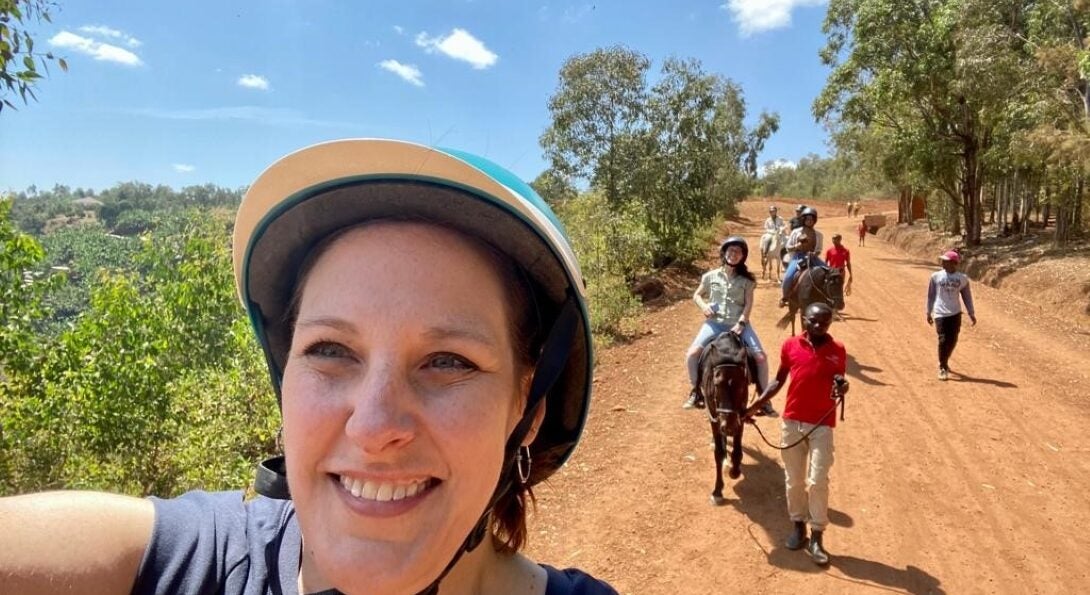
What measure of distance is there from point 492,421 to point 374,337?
25cm

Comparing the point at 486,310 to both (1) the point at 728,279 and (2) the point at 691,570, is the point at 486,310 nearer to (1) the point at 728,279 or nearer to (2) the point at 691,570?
(2) the point at 691,570

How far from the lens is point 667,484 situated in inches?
254

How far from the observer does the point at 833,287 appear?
9.12 m

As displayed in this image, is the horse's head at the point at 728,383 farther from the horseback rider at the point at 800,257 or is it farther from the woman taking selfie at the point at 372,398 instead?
the woman taking selfie at the point at 372,398

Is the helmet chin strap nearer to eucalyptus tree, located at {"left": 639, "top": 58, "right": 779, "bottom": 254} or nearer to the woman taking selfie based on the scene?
the woman taking selfie

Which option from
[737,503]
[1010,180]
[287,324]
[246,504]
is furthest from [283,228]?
[1010,180]

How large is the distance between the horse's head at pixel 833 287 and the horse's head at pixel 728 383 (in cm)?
386

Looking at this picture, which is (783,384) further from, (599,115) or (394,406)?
(599,115)

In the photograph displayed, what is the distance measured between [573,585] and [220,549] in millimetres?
697

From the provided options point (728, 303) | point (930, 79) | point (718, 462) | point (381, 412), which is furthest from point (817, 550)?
point (930, 79)

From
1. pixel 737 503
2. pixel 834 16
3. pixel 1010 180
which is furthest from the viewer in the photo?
pixel 1010 180

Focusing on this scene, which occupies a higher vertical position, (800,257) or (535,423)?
(535,423)

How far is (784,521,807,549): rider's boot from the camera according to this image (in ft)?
17.0

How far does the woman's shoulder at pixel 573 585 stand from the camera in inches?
51.6
